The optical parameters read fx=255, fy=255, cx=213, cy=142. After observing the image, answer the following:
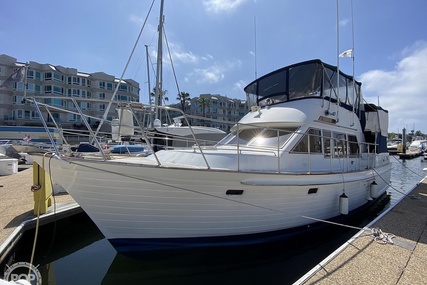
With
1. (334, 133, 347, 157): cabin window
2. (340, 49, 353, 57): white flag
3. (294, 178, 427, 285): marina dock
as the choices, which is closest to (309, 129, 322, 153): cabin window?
(334, 133, 347, 157): cabin window

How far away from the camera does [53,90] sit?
4112 centimetres

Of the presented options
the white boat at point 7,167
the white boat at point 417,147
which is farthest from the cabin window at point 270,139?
the white boat at point 417,147

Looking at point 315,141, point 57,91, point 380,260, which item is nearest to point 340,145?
point 315,141

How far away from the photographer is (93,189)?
4.06 metres

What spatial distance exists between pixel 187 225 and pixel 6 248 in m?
3.02

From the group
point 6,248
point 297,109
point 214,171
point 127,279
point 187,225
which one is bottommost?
point 127,279

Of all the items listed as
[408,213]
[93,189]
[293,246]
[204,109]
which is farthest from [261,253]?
[204,109]

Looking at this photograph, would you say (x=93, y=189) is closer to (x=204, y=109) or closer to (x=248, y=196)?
(x=248, y=196)

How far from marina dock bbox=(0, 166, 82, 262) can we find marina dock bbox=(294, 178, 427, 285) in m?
4.79

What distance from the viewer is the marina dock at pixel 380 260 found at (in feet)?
10.5

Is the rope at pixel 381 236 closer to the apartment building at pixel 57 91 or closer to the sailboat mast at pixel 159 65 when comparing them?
the sailboat mast at pixel 159 65

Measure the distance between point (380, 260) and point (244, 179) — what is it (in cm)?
A: 226

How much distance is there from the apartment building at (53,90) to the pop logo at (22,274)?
3601 cm

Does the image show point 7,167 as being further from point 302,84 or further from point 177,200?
point 302,84
